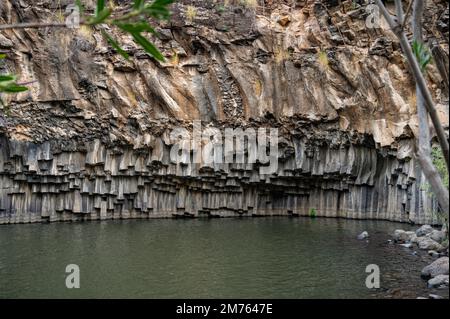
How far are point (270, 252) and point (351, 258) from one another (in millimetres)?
3090

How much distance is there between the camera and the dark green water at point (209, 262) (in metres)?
12.0

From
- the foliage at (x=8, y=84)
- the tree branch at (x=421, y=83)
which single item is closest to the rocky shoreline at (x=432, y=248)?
the tree branch at (x=421, y=83)

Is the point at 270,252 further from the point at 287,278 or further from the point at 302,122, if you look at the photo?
the point at 302,122

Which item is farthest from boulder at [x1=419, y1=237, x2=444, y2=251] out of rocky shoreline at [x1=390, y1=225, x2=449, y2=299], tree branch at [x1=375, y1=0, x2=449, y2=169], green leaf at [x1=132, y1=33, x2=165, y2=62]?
green leaf at [x1=132, y1=33, x2=165, y2=62]

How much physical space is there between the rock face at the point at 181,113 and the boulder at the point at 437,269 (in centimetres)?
1246

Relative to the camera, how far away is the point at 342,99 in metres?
25.8

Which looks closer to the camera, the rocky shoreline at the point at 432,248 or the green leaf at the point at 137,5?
the green leaf at the point at 137,5

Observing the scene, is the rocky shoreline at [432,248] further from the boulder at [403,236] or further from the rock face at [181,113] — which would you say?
the rock face at [181,113]

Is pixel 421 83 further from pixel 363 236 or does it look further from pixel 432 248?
pixel 363 236

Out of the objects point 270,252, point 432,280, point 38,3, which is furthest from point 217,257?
point 38,3

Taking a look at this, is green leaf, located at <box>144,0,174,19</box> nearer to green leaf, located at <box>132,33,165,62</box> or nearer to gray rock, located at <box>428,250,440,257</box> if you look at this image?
green leaf, located at <box>132,33,165,62</box>

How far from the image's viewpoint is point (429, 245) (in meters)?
16.5

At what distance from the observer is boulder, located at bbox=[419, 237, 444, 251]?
16.3 m
